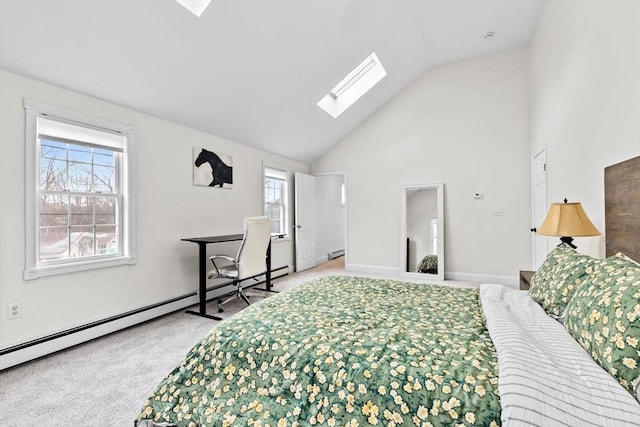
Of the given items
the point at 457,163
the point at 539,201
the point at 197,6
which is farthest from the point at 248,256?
the point at 539,201

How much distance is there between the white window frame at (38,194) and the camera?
89.0 inches

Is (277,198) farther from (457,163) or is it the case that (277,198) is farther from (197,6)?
(197,6)

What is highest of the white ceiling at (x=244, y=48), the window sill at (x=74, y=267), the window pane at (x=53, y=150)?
the white ceiling at (x=244, y=48)

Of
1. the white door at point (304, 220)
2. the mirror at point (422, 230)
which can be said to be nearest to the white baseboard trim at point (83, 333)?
the white door at point (304, 220)

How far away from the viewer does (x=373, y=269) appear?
5.45 m

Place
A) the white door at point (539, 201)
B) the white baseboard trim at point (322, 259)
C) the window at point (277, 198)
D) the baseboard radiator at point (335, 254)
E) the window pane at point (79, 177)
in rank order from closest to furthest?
the window pane at point (79, 177), the white door at point (539, 201), the window at point (277, 198), the white baseboard trim at point (322, 259), the baseboard radiator at point (335, 254)

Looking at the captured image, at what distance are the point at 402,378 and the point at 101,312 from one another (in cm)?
294

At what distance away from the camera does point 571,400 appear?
32.2 inches

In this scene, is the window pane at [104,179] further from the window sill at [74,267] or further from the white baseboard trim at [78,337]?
the white baseboard trim at [78,337]

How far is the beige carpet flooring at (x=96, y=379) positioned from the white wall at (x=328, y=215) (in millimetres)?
4137

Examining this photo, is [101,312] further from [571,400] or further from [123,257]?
[571,400]

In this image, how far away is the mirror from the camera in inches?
194

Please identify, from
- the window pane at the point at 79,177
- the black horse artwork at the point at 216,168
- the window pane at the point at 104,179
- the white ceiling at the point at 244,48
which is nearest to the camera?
the white ceiling at the point at 244,48

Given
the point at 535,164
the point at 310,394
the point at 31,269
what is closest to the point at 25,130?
the point at 31,269
